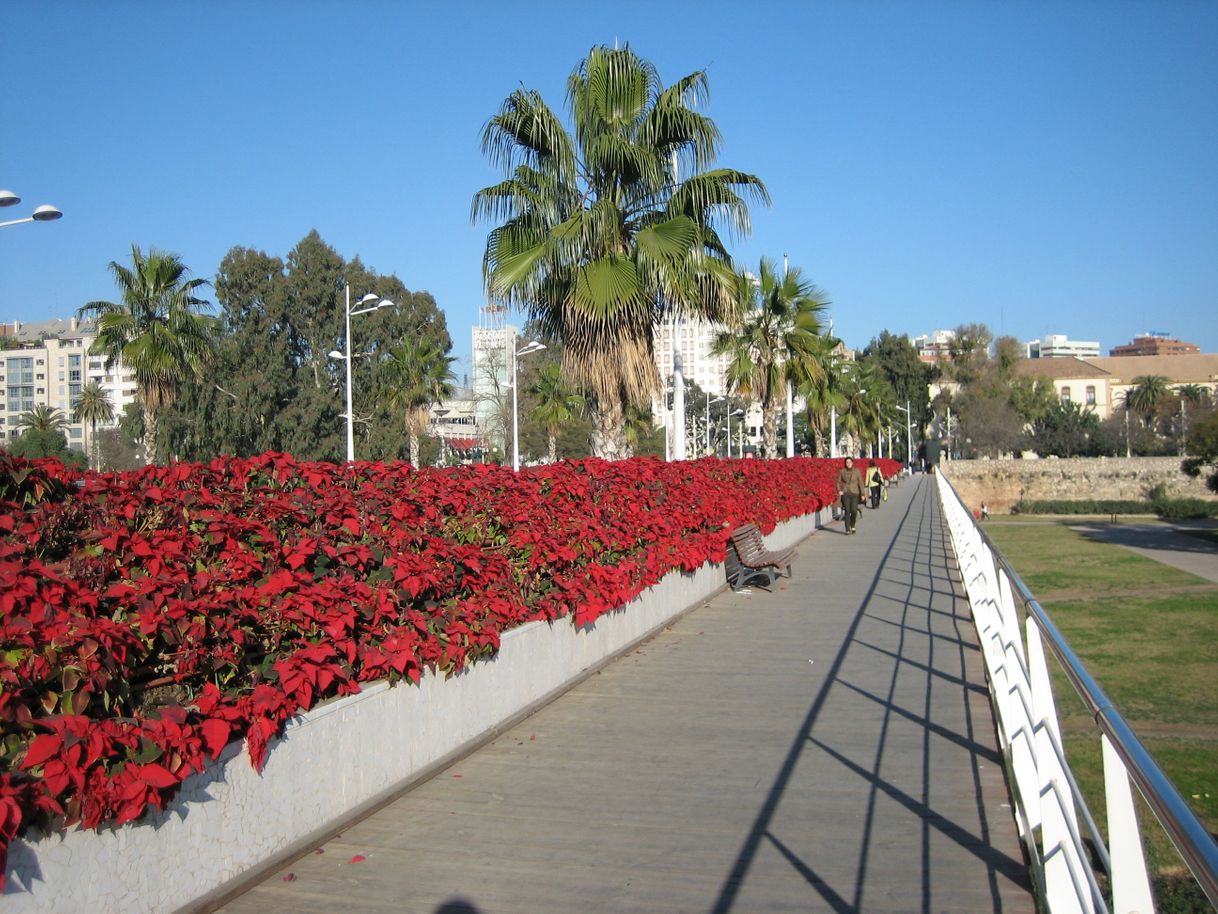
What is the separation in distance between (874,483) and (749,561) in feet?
86.6

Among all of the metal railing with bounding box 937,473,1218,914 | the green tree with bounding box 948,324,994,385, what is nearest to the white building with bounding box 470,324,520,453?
the metal railing with bounding box 937,473,1218,914

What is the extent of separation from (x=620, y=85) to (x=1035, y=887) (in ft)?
41.3

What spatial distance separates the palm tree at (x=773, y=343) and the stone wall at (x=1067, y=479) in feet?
204

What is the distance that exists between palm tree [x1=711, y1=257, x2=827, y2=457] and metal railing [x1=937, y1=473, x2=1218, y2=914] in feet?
79.8

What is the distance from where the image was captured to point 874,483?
40.3 metres

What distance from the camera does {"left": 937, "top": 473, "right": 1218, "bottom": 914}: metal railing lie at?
7.27 ft

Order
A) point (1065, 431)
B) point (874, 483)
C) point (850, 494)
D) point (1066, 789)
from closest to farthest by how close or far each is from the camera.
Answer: point (1066, 789)
point (850, 494)
point (874, 483)
point (1065, 431)

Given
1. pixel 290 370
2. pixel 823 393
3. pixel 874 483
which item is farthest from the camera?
pixel 290 370

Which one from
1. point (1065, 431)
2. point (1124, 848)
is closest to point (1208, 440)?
point (1124, 848)

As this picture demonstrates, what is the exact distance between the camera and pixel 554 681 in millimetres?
8555

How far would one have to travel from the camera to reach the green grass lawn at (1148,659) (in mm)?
8969

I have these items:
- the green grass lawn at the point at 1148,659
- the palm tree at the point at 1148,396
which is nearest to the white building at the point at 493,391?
the green grass lawn at the point at 1148,659

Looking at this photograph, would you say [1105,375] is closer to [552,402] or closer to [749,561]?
[552,402]

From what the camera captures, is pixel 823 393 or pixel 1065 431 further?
pixel 1065 431
